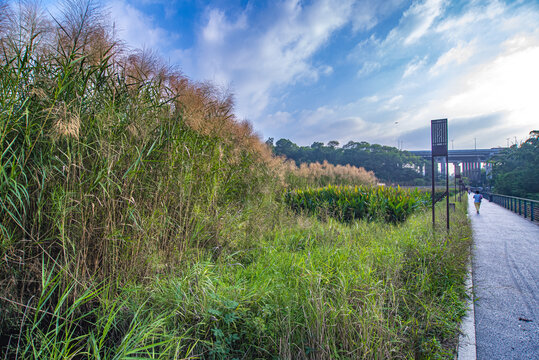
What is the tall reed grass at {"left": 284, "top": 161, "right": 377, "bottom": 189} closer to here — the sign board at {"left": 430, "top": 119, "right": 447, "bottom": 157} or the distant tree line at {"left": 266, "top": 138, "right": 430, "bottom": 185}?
the sign board at {"left": 430, "top": 119, "right": 447, "bottom": 157}

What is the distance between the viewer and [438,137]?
5.37 meters

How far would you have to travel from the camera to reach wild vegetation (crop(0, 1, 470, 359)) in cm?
173

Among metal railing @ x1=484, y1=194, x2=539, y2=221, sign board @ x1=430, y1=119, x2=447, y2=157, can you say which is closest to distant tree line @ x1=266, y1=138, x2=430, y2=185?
metal railing @ x1=484, y1=194, x2=539, y2=221

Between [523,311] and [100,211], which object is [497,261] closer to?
[523,311]

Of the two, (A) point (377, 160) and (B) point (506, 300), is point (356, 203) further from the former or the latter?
(A) point (377, 160)

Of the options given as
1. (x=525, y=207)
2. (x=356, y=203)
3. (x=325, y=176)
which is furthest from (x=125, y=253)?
(x=525, y=207)

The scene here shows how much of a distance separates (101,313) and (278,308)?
130cm

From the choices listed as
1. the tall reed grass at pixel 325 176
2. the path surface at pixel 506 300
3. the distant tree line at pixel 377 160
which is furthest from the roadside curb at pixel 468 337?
the distant tree line at pixel 377 160

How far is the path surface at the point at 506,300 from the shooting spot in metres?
2.17

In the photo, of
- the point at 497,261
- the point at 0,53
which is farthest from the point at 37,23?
the point at 497,261

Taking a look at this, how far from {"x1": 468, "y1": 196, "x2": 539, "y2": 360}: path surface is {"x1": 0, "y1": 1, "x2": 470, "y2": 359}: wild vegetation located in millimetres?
294

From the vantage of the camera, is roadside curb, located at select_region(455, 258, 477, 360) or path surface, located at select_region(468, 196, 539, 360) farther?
path surface, located at select_region(468, 196, 539, 360)

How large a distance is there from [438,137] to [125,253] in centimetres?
590

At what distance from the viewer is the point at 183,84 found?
9.84 ft
